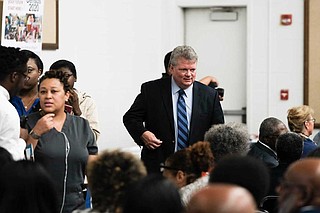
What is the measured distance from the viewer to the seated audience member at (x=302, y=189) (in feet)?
13.4

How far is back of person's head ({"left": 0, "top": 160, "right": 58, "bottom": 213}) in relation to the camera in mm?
4199

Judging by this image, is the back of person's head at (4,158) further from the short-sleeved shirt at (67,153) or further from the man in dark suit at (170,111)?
the man in dark suit at (170,111)

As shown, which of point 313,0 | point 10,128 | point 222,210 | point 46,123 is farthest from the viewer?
point 313,0

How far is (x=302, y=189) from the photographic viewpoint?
4.11 meters

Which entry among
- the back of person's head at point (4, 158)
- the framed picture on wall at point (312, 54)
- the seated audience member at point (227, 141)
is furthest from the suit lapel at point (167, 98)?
the framed picture on wall at point (312, 54)

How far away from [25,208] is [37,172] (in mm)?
202

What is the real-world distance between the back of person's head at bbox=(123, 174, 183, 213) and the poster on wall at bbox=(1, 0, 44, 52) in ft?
17.7

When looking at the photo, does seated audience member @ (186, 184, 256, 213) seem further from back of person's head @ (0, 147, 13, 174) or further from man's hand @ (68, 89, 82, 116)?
man's hand @ (68, 89, 82, 116)

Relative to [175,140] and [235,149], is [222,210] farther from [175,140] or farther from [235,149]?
[175,140]

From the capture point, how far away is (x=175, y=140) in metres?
7.82

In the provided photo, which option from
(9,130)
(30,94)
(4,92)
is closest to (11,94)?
(4,92)

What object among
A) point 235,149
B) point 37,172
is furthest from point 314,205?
point 235,149

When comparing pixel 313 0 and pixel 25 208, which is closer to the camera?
pixel 25 208

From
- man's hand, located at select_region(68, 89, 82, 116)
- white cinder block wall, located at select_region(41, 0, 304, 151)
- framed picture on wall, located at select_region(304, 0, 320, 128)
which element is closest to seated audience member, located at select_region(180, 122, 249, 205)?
man's hand, located at select_region(68, 89, 82, 116)
